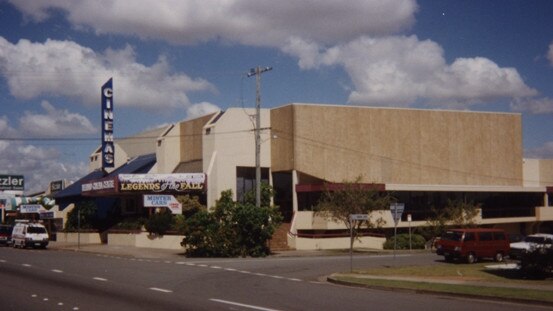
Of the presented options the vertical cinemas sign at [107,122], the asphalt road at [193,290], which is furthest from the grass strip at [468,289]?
the vertical cinemas sign at [107,122]

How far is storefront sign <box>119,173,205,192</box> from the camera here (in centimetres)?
4639

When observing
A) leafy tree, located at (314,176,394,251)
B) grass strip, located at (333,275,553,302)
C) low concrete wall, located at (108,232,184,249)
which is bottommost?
low concrete wall, located at (108,232,184,249)

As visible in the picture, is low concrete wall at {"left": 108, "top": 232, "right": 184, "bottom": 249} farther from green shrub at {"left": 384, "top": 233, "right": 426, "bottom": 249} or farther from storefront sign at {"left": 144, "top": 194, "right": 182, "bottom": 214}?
green shrub at {"left": 384, "top": 233, "right": 426, "bottom": 249}

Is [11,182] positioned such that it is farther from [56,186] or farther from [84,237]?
[84,237]

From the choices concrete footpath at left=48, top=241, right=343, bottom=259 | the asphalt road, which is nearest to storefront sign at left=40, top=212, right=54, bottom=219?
concrete footpath at left=48, top=241, right=343, bottom=259

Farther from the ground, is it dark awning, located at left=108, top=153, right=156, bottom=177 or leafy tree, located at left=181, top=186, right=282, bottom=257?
dark awning, located at left=108, top=153, right=156, bottom=177

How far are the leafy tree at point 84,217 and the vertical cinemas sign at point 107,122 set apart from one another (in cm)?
370

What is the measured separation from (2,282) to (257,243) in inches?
723

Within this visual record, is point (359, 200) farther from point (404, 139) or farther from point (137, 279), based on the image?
point (137, 279)

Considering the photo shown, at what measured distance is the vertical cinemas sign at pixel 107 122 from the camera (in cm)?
5153

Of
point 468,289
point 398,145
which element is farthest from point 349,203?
point 468,289

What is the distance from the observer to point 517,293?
17.3 metres

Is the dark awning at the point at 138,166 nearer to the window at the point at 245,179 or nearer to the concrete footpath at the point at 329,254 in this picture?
the window at the point at 245,179

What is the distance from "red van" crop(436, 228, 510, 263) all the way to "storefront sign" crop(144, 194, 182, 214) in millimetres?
19166
